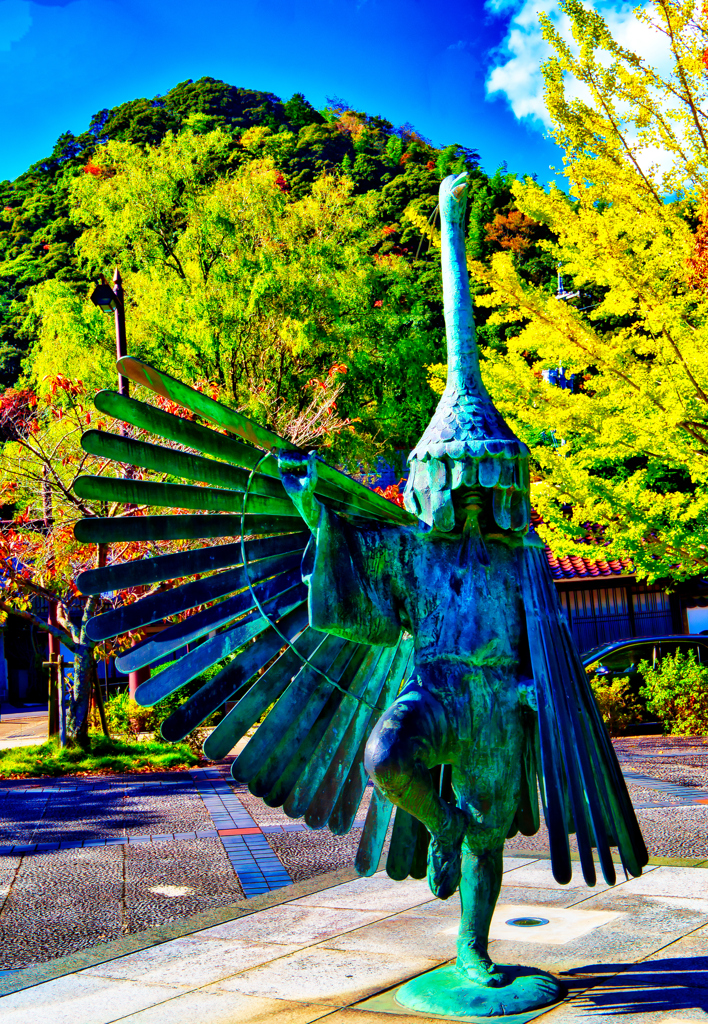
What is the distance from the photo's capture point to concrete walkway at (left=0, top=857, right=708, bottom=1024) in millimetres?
3371

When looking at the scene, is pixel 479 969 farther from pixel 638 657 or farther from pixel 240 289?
pixel 240 289

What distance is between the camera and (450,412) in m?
3.31

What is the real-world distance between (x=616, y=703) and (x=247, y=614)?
10150 mm

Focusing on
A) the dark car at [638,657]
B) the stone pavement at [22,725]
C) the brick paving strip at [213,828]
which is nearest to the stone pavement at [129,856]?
the brick paving strip at [213,828]

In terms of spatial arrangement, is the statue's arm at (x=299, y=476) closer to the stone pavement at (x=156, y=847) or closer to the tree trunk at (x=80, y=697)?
the stone pavement at (x=156, y=847)

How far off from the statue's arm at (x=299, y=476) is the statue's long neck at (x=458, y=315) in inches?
33.4

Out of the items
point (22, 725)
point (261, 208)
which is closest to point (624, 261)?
point (261, 208)

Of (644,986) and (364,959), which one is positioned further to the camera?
(364,959)

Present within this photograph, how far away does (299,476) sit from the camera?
2.79 metres

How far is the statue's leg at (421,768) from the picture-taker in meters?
2.76

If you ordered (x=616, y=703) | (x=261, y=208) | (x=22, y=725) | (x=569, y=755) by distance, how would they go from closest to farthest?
(x=569, y=755)
(x=616, y=703)
(x=261, y=208)
(x=22, y=725)

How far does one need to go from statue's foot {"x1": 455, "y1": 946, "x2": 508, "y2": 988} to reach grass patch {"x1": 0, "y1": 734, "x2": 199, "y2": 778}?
28.1 ft

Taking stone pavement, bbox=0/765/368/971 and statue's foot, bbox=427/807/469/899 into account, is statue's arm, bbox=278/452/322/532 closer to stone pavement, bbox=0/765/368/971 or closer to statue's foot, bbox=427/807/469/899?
statue's foot, bbox=427/807/469/899

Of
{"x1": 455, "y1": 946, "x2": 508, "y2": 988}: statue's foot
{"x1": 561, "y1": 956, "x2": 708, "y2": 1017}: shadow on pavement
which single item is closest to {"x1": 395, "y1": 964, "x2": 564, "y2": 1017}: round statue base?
{"x1": 455, "y1": 946, "x2": 508, "y2": 988}: statue's foot
